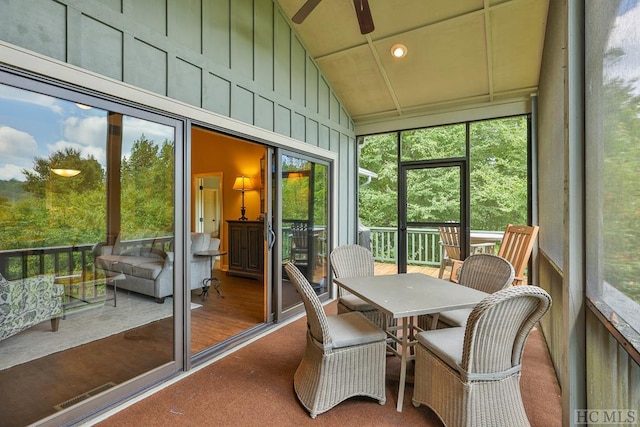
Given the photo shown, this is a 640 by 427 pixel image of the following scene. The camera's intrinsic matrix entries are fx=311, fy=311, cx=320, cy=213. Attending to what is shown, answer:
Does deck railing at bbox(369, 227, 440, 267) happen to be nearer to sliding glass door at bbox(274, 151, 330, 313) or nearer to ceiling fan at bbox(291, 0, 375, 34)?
sliding glass door at bbox(274, 151, 330, 313)

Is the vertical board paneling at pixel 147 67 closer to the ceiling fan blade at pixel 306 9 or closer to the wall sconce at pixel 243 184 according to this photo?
the ceiling fan blade at pixel 306 9

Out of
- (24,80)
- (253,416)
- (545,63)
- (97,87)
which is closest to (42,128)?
(24,80)

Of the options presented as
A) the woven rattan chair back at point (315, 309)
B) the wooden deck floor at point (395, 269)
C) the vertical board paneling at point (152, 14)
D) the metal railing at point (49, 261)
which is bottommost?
the wooden deck floor at point (395, 269)

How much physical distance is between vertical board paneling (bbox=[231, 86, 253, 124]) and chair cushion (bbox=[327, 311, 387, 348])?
2.17 meters

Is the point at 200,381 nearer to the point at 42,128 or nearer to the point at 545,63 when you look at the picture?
the point at 42,128

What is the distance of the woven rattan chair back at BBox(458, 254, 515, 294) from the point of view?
2.51 metres

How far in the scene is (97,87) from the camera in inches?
78.7

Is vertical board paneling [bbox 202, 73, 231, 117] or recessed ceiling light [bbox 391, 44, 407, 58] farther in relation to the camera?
recessed ceiling light [bbox 391, 44, 407, 58]

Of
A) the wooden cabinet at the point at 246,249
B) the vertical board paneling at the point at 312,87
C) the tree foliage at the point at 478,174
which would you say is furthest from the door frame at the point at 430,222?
the wooden cabinet at the point at 246,249

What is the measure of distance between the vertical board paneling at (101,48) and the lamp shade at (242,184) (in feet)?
14.1

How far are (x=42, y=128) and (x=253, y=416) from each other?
220 cm

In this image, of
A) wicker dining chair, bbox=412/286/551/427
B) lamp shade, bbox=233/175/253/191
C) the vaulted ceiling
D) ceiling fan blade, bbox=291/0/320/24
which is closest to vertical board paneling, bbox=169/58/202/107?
ceiling fan blade, bbox=291/0/320/24

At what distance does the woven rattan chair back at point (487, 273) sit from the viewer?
251cm

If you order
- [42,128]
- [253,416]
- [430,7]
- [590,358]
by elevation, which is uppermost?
[430,7]
